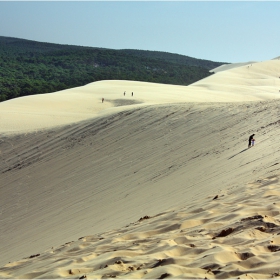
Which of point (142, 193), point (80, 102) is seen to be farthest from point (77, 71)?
point (142, 193)

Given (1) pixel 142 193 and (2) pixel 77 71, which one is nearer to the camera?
(1) pixel 142 193

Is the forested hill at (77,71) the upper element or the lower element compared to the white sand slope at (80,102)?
upper

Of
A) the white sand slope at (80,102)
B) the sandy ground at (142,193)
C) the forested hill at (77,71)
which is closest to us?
the sandy ground at (142,193)

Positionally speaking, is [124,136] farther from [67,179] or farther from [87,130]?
[67,179]

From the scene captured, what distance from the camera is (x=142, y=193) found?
36.0 ft

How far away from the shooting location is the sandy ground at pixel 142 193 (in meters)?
4.69

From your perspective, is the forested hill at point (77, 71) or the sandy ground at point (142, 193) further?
the forested hill at point (77, 71)

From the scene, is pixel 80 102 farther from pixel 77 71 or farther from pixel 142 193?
pixel 77 71

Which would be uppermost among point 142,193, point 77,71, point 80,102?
point 77,71

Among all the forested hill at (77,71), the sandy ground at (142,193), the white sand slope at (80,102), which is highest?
the forested hill at (77,71)

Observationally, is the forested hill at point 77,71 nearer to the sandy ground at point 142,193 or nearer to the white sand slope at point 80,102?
the white sand slope at point 80,102

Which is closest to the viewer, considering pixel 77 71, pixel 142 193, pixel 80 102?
pixel 142 193

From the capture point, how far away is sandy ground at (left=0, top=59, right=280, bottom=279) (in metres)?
4.69

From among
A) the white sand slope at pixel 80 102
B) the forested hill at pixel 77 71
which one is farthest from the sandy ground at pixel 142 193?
the forested hill at pixel 77 71
